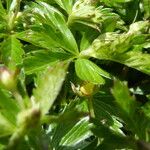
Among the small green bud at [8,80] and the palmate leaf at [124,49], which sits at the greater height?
the small green bud at [8,80]

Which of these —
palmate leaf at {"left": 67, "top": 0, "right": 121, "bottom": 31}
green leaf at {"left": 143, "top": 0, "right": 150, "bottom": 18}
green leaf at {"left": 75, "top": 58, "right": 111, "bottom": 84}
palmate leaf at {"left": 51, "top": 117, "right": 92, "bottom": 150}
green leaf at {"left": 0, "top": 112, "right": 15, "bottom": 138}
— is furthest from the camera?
green leaf at {"left": 143, "top": 0, "right": 150, "bottom": 18}

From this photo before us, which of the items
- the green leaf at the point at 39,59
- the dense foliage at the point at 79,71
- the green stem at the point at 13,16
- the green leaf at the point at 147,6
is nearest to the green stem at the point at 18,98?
the dense foliage at the point at 79,71

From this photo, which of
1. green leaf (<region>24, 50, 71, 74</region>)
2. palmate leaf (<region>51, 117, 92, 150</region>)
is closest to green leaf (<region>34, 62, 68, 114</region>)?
palmate leaf (<region>51, 117, 92, 150</region>)

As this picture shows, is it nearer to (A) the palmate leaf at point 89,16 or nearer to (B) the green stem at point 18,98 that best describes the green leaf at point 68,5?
(A) the palmate leaf at point 89,16

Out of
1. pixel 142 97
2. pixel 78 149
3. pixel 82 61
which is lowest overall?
pixel 142 97

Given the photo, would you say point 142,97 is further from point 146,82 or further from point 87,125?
point 87,125

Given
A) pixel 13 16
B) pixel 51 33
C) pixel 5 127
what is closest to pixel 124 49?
pixel 51 33

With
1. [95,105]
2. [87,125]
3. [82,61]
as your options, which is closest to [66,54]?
[82,61]

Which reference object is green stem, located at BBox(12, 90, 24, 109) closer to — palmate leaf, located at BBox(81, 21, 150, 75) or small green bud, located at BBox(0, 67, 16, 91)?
small green bud, located at BBox(0, 67, 16, 91)
